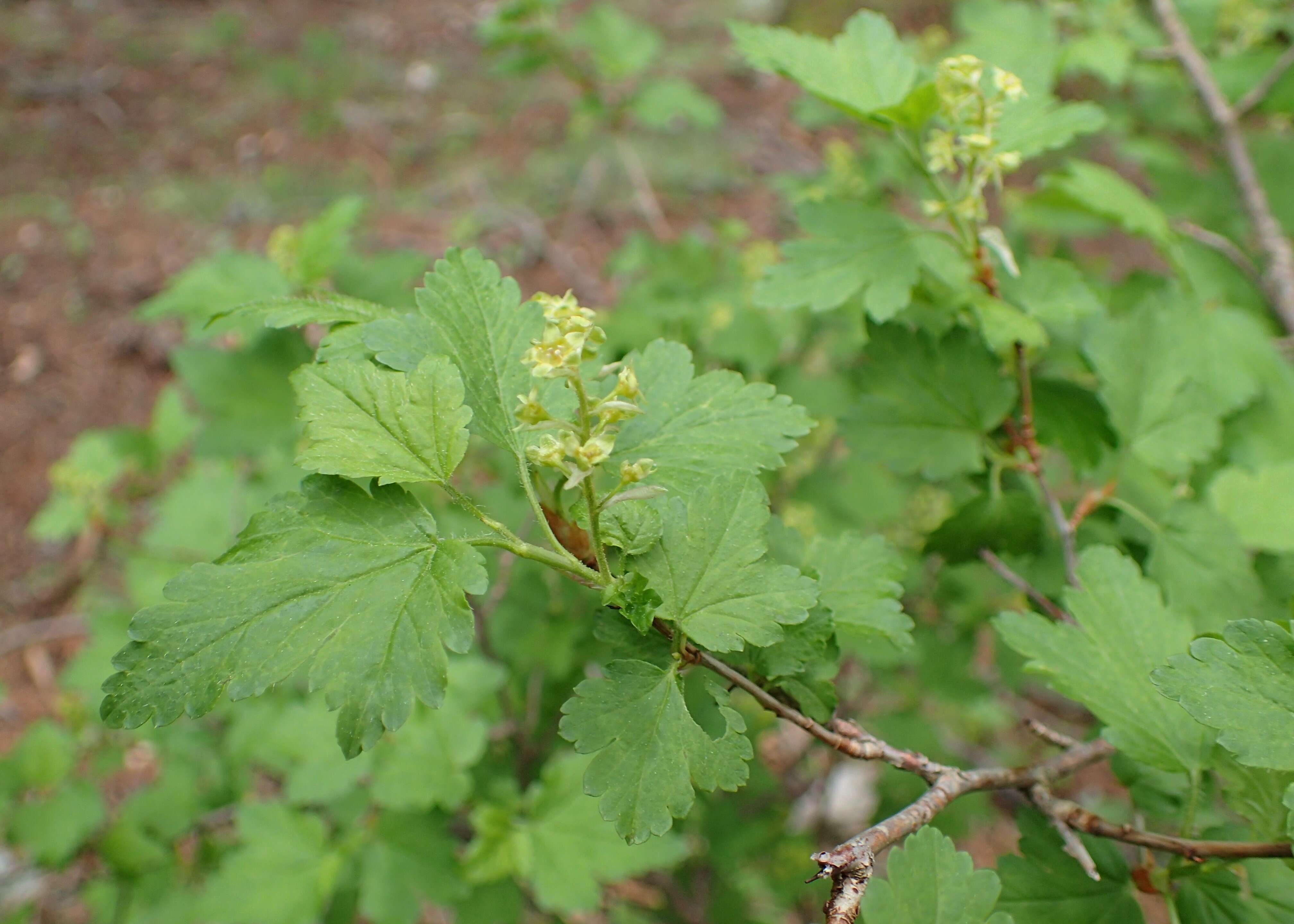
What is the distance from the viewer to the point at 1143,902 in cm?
279

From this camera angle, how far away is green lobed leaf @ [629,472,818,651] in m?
0.86

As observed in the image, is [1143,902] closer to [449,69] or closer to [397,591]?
[397,591]

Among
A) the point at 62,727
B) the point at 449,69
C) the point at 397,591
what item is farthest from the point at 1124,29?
the point at 449,69

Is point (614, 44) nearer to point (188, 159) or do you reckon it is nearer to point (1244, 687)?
point (1244, 687)

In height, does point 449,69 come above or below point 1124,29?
below

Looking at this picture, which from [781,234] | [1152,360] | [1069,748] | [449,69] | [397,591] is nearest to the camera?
[397,591]

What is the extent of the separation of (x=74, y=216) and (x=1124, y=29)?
5.81 meters

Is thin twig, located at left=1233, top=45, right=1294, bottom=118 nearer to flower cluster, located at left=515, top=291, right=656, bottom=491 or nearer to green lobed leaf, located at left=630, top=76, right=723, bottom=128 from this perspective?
green lobed leaf, located at left=630, top=76, right=723, bottom=128

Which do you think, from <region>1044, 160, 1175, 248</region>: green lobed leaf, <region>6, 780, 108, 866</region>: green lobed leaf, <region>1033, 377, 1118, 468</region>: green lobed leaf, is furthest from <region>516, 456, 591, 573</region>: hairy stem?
<region>6, 780, 108, 866</region>: green lobed leaf

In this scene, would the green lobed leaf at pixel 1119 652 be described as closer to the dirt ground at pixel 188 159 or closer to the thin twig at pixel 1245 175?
the thin twig at pixel 1245 175

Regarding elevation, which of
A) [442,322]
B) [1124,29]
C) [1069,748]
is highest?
[1124,29]

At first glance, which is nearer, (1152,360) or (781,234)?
(1152,360)

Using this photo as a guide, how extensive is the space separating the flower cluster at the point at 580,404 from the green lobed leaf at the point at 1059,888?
2.49ft

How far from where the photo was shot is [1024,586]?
1416mm
